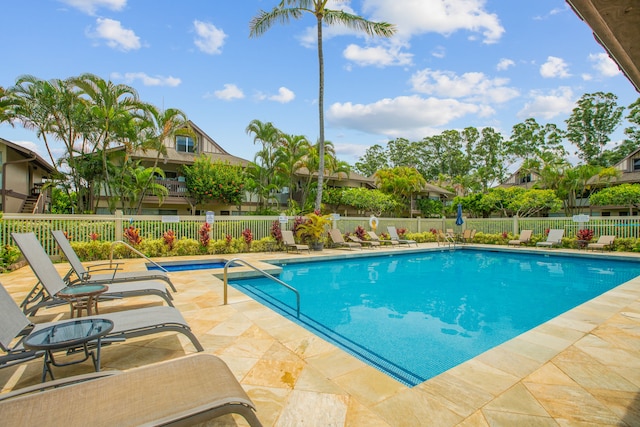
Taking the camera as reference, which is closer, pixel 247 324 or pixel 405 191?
pixel 247 324

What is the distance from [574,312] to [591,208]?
33.2m

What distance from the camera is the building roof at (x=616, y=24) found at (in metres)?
1.41

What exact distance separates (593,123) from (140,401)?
158ft

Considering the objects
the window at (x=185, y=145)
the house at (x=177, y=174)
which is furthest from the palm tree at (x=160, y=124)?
the window at (x=185, y=145)

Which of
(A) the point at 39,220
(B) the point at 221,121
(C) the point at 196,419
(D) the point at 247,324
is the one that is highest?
(B) the point at 221,121

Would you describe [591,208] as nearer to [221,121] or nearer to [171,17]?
[221,121]

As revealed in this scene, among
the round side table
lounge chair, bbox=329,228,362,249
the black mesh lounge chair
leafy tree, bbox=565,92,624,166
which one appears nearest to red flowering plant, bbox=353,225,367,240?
lounge chair, bbox=329,228,362,249

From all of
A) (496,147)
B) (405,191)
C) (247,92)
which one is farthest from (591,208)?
(247,92)

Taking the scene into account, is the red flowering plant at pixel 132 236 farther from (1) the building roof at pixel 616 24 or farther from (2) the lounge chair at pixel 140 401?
(1) the building roof at pixel 616 24

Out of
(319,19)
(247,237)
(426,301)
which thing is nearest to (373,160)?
(319,19)

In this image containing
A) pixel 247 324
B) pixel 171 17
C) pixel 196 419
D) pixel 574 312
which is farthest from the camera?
pixel 171 17

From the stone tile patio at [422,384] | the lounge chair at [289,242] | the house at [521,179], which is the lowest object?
the stone tile patio at [422,384]

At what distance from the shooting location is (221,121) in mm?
16922

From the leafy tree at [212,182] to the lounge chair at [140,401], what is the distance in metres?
20.6
